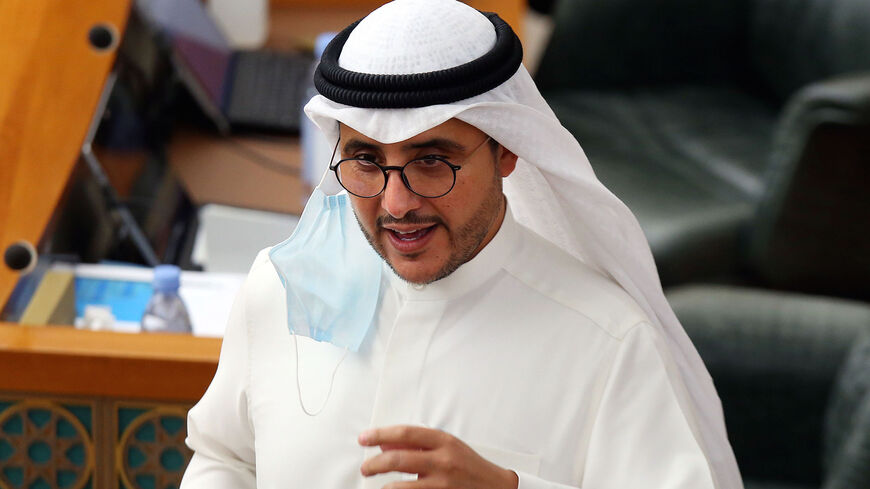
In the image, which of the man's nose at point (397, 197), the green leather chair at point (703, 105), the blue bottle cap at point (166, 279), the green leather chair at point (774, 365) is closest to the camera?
the man's nose at point (397, 197)

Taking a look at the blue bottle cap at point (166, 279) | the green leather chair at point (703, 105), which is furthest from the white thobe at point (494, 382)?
the green leather chair at point (703, 105)

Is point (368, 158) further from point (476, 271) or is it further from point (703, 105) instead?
point (703, 105)

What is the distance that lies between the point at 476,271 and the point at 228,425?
0.40m

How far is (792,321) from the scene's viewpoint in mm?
2982

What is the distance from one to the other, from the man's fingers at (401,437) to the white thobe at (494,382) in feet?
0.49

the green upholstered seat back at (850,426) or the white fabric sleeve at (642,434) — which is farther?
the green upholstered seat back at (850,426)

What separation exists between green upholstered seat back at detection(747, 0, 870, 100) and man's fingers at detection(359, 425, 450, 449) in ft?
10.2

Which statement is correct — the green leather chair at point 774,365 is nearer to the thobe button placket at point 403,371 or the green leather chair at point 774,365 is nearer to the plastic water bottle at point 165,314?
the plastic water bottle at point 165,314

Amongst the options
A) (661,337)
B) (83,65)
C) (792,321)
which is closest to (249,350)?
(661,337)

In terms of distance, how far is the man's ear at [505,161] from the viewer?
1488 millimetres

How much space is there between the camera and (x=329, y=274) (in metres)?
1.62

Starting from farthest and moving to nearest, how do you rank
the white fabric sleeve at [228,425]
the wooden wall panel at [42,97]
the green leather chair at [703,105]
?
the green leather chair at [703,105] < the wooden wall panel at [42,97] < the white fabric sleeve at [228,425]

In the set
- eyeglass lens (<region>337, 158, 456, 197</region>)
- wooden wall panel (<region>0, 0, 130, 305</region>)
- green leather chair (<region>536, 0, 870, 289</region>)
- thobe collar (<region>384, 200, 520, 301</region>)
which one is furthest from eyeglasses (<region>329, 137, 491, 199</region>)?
green leather chair (<region>536, 0, 870, 289</region>)

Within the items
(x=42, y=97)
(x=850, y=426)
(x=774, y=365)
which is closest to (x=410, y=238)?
(x=42, y=97)
